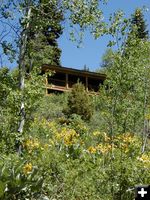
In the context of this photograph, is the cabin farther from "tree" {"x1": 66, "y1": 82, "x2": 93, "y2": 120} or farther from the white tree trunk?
the white tree trunk

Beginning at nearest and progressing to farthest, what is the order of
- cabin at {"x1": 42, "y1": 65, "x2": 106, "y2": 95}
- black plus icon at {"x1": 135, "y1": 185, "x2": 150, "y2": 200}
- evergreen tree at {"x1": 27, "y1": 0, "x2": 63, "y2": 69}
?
black plus icon at {"x1": 135, "y1": 185, "x2": 150, "y2": 200} < evergreen tree at {"x1": 27, "y1": 0, "x2": 63, "y2": 69} < cabin at {"x1": 42, "y1": 65, "x2": 106, "y2": 95}

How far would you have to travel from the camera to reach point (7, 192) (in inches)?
294

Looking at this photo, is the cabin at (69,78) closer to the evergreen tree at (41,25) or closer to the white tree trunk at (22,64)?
the evergreen tree at (41,25)

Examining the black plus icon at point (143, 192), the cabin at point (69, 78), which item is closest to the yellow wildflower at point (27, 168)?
the black plus icon at point (143, 192)

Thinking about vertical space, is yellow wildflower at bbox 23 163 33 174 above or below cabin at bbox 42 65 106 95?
below

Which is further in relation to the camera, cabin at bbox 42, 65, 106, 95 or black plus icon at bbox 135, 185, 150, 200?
cabin at bbox 42, 65, 106, 95

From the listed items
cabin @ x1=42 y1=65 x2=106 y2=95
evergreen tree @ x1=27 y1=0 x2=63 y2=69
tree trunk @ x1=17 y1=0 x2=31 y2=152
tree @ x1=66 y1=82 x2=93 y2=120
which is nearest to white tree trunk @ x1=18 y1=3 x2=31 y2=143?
tree trunk @ x1=17 y1=0 x2=31 y2=152

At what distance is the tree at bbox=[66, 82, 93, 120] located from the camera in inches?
1133

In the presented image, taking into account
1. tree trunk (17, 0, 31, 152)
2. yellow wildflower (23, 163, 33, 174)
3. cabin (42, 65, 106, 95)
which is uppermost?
cabin (42, 65, 106, 95)

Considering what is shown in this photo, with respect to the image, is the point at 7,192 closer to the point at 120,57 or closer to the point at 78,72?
the point at 120,57

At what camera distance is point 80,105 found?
28938 mm

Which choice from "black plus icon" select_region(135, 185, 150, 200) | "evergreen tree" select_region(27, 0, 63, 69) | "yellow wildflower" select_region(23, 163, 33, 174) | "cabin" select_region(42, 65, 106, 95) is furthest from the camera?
"cabin" select_region(42, 65, 106, 95)

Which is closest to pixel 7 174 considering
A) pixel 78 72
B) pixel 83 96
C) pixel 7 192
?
pixel 7 192

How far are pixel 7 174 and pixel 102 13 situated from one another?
483cm
